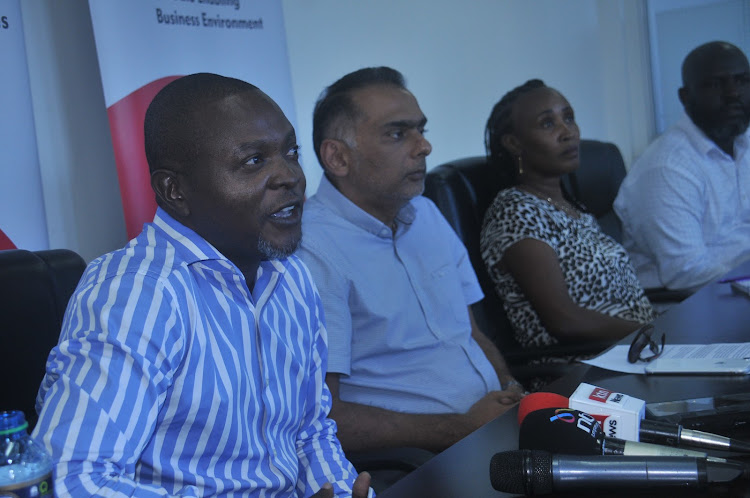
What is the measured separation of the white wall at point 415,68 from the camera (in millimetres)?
2404

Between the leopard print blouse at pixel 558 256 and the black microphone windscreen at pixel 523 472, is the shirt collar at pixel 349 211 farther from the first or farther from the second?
the black microphone windscreen at pixel 523 472

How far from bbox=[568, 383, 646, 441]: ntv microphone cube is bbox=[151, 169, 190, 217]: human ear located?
706mm

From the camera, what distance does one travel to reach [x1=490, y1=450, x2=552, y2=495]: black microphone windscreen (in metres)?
0.95

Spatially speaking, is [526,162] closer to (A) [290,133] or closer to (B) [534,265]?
(B) [534,265]

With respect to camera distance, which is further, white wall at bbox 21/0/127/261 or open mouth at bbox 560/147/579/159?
open mouth at bbox 560/147/579/159

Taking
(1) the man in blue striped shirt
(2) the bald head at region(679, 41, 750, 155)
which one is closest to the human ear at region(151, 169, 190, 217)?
(1) the man in blue striped shirt

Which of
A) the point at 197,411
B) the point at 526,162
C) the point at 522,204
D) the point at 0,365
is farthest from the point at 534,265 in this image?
the point at 0,365

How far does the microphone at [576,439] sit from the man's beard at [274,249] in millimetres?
541

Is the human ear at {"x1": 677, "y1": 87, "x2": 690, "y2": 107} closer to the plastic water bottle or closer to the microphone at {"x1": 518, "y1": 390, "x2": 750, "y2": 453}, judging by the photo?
the microphone at {"x1": 518, "y1": 390, "x2": 750, "y2": 453}

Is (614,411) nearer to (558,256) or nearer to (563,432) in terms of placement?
(563,432)

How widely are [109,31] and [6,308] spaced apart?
1287mm

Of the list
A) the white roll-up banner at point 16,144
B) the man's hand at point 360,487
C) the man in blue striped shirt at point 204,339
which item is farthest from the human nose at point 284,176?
the white roll-up banner at point 16,144

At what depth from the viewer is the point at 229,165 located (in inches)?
52.0

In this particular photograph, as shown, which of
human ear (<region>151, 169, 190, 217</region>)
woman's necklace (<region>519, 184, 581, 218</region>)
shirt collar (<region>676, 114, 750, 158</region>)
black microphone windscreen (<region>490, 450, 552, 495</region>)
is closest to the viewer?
black microphone windscreen (<region>490, 450, 552, 495</region>)
